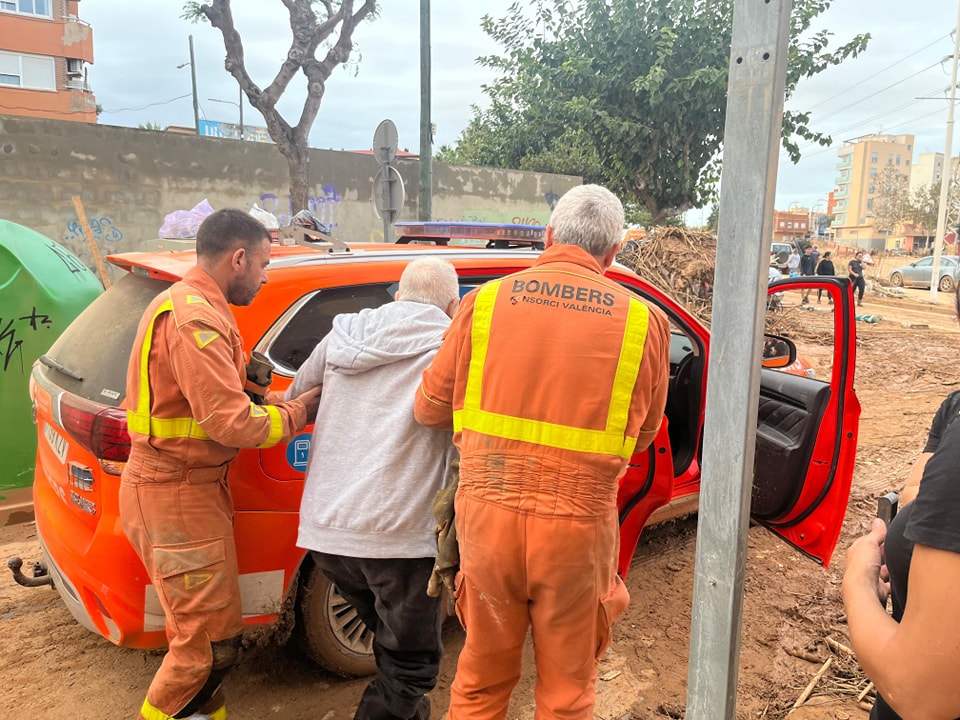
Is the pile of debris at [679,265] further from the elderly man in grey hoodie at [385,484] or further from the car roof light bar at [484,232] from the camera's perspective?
the elderly man in grey hoodie at [385,484]

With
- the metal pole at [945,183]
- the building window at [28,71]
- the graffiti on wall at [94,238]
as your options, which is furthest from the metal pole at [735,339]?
the building window at [28,71]

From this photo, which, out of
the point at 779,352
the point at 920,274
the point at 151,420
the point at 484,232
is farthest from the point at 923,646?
the point at 920,274

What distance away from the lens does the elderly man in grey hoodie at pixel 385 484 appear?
223cm

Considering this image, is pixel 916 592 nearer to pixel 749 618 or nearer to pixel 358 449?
pixel 358 449

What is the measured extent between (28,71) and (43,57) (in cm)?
84

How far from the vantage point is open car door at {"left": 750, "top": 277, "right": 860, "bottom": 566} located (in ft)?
9.79

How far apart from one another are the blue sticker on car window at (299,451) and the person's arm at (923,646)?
195cm

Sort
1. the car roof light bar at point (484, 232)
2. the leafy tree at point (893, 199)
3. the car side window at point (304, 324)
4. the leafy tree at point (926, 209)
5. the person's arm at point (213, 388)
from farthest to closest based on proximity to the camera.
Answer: the leafy tree at point (893, 199) < the leafy tree at point (926, 209) < the car roof light bar at point (484, 232) < the car side window at point (304, 324) < the person's arm at point (213, 388)

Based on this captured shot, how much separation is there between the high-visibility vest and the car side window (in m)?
0.42

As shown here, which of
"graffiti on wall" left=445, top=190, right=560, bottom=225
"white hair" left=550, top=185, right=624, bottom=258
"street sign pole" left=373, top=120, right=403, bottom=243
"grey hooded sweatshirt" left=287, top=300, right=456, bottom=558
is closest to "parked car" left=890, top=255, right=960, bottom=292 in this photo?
"graffiti on wall" left=445, top=190, right=560, bottom=225

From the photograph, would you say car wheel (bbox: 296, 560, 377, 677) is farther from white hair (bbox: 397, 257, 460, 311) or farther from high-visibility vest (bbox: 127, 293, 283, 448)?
white hair (bbox: 397, 257, 460, 311)

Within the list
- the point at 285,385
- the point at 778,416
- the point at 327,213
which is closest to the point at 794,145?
the point at 327,213

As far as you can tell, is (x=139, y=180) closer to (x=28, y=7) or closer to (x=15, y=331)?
(x=15, y=331)

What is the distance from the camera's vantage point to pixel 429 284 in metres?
2.38
